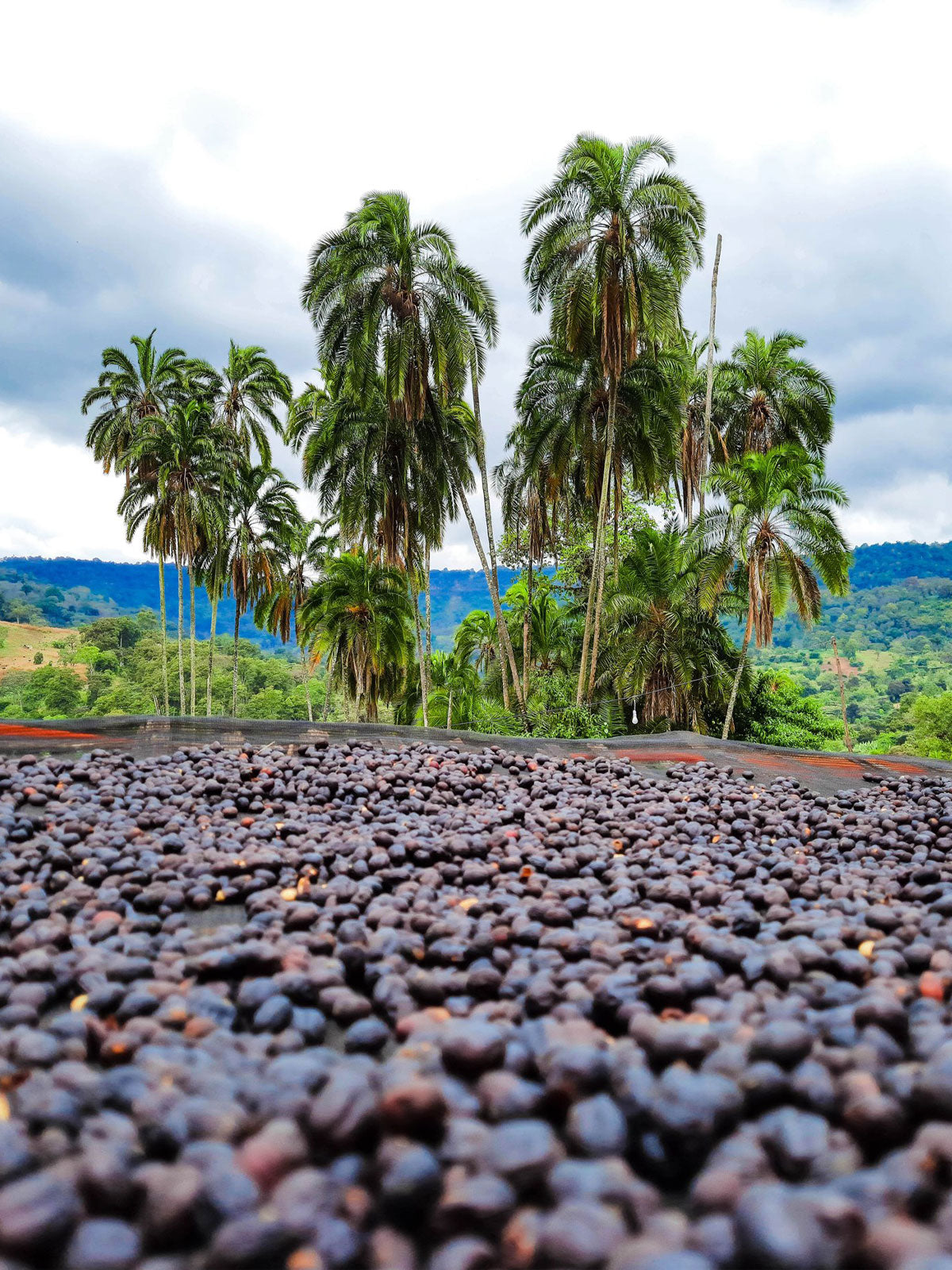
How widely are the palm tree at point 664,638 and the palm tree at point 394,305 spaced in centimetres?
654

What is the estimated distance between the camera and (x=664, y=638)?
18562mm

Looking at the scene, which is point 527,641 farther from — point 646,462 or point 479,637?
point 646,462

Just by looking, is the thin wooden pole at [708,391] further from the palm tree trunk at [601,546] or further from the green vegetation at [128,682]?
the green vegetation at [128,682]

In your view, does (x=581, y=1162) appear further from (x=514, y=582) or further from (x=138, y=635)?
(x=138, y=635)

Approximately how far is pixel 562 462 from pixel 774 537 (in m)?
5.47

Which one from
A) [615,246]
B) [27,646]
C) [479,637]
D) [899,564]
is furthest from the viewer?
[899,564]

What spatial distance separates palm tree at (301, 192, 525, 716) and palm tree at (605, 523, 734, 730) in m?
6.54

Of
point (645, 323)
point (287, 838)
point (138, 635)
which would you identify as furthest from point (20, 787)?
point (138, 635)

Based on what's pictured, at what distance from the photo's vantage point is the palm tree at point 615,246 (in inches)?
→ 620

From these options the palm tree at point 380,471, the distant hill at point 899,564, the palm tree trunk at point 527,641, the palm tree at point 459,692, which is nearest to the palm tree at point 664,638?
the palm tree trunk at point 527,641

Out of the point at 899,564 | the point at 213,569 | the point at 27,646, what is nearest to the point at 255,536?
the point at 213,569

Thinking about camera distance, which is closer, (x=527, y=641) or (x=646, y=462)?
(x=646, y=462)

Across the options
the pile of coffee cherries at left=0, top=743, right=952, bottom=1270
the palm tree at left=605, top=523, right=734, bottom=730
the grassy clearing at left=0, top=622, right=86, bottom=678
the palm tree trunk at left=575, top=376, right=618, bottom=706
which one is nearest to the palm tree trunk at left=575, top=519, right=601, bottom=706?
the palm tree trunk at left=575, top=376, right=618, bottom=706

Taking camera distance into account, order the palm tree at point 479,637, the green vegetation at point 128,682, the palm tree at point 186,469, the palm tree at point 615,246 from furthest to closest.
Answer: the green vegetation at point 128,682 → the palm tree at point 479,637 → the palm tree at point 186,469 → the palm tree at point 615,246
